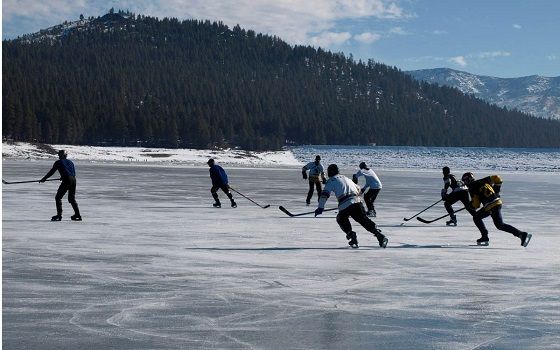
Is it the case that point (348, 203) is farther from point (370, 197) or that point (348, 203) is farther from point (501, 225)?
point (370, 197)

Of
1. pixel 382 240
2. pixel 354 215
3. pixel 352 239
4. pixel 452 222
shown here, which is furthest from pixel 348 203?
pixel 452 222

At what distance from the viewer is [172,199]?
71.0 feet

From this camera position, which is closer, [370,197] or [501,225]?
[501,225]

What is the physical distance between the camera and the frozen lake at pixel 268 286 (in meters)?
5.79

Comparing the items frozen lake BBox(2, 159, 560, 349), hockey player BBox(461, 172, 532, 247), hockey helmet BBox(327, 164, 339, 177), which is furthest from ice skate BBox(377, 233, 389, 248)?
Answer: hockey player BBox(461, 172, 532, 247)

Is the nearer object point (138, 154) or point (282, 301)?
point (282, 301)

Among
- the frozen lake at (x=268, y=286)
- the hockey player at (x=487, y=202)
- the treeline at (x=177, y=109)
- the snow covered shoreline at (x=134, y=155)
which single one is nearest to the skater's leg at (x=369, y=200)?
the frozen lake at (x=268, y=286)

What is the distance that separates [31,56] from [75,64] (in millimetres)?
10135

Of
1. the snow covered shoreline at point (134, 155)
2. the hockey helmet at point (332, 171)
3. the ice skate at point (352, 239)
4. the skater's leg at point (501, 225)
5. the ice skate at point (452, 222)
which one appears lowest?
the snow covered shoreline at point (134, 155)

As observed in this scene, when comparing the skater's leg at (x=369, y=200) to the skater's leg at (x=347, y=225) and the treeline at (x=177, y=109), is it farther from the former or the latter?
the treeline at (x=177, y=109)

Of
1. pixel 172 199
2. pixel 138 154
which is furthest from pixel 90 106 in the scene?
pixel 172 199

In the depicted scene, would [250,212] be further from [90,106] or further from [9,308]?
[90,106]

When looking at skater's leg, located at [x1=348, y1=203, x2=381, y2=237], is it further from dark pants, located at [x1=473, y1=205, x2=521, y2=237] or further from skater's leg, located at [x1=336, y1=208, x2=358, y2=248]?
dark pants, located at [x1=473, y1=205, x2=521, y2=237]

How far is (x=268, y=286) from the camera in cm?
803
